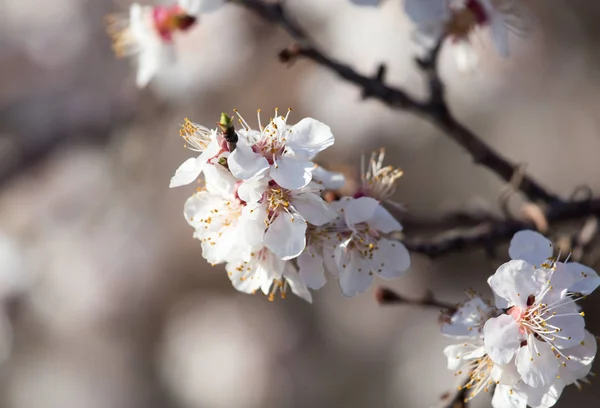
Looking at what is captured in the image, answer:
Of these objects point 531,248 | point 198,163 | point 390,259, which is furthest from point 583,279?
point 198,163

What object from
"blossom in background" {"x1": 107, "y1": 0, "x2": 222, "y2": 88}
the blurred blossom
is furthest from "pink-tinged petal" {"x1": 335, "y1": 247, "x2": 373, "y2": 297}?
the blurred blossom

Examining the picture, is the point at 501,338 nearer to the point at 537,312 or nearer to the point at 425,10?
the point at 537,312

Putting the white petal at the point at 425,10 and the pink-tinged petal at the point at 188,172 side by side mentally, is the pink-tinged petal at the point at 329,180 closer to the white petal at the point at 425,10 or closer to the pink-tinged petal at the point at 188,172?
the pink-tinged petal at the point at 188,172

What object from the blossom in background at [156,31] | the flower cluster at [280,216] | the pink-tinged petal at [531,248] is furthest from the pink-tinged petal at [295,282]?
the blossom in background at [156,31]

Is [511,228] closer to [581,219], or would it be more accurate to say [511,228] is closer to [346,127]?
[581,219]

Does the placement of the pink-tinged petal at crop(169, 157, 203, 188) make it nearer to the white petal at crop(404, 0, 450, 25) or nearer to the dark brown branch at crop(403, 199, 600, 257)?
the dark brown branch at crop(403, 199, 600, 257)
